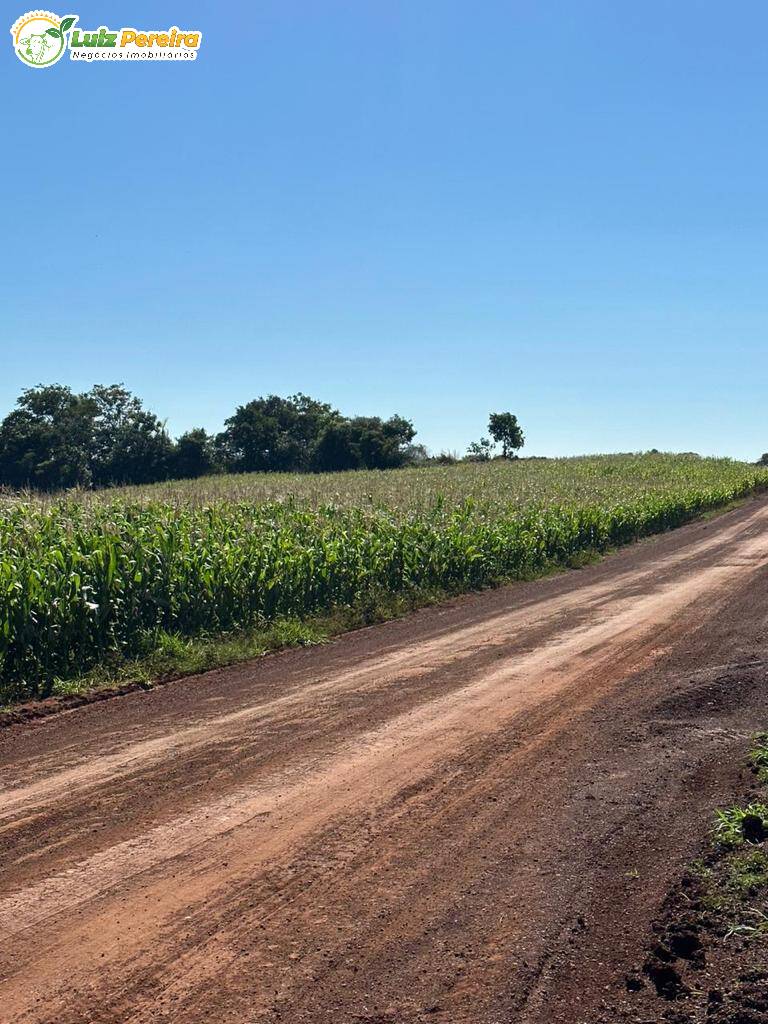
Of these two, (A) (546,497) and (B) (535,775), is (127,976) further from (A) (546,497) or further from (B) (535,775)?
(A) (546,497)

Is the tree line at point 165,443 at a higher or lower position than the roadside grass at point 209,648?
higher

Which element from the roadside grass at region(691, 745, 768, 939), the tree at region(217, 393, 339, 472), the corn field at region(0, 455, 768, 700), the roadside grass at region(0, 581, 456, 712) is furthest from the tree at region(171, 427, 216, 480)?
the roadside grass at region(691, 745, 768, 939)

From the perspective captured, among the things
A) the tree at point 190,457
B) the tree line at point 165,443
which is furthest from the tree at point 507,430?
the tree at point 190,457

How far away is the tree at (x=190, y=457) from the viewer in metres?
61.8

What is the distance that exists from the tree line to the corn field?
10984 mm

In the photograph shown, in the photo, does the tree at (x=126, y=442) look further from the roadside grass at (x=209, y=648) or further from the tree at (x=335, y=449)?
the roadside grass at (x=209, y=648)

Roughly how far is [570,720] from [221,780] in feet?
10.4

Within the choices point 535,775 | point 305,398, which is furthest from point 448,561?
point 305,398

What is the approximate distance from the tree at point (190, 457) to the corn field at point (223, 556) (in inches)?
1478

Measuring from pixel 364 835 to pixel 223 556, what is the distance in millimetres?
8695

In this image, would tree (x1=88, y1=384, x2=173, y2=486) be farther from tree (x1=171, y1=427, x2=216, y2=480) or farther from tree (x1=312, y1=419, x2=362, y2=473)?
tree (x1=312, y1=419, x2=362, y2=473)

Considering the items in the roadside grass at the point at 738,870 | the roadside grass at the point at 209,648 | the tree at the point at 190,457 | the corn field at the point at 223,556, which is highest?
the tree at the point at 190,457

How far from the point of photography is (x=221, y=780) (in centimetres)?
636

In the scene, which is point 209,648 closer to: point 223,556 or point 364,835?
point 223,556
